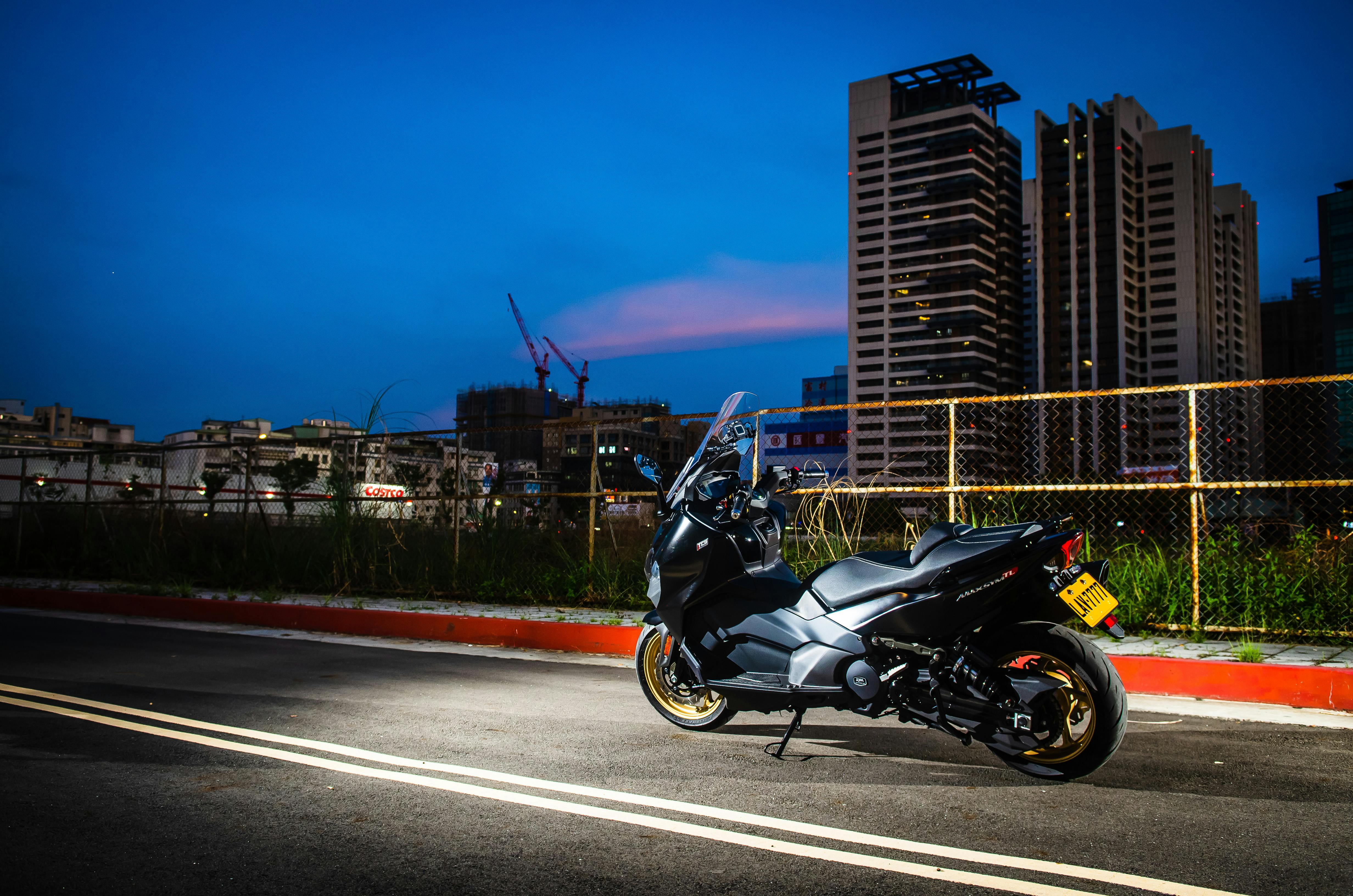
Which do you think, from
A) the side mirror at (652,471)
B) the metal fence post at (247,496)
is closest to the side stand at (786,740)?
the side mirror at (652,471)

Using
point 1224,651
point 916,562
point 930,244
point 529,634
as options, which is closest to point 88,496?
point 529,634

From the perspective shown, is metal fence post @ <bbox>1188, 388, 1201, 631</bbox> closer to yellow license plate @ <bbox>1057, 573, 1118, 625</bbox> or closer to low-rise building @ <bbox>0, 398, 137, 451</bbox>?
yellow license plate @ <bbox>1057, 573, 1118, 625</bbox>

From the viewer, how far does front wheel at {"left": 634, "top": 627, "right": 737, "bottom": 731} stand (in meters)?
5.02

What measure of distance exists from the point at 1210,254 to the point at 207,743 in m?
211

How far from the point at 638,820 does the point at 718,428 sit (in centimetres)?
227

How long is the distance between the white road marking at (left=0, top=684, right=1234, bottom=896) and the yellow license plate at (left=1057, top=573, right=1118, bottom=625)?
1.04m

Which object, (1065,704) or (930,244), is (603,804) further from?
(930,244)

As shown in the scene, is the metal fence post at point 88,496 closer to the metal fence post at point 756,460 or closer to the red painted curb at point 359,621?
the red painted curb at point 359,621

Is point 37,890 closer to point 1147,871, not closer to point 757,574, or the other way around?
point 757,574

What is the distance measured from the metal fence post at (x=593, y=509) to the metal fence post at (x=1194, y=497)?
5348mm

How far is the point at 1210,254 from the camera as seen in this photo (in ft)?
606

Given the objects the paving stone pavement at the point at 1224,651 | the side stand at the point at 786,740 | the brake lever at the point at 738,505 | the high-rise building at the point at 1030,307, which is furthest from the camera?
the high-rise building at the point at 1030,307

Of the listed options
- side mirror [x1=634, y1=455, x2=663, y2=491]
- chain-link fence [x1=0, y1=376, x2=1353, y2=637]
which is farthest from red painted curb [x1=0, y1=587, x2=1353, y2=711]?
side mirror [x1=634, y1=455, x2=663, y2=491]

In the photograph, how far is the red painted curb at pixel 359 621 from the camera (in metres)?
Answer: 8.34
